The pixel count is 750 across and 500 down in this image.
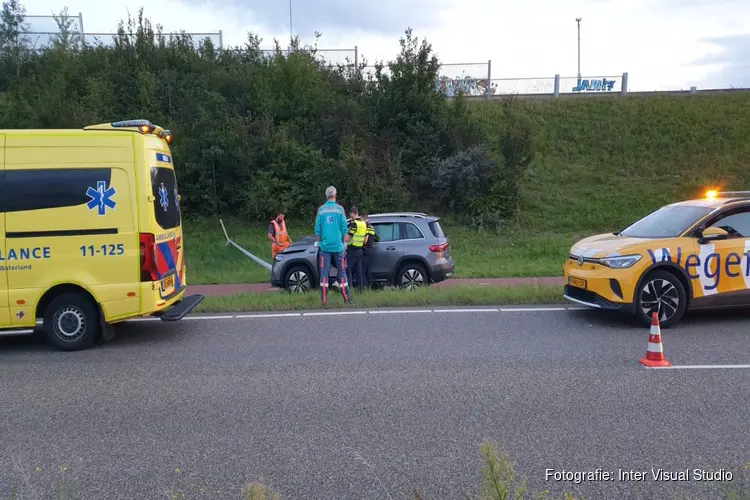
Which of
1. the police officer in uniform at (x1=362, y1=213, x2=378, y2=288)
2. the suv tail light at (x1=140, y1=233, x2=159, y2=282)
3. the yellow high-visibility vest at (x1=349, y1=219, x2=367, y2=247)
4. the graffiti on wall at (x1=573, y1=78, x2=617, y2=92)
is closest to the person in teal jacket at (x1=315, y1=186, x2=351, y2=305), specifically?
the yellow high-visibility vest at (x1=349, y1=219, x2=367, y2=247)

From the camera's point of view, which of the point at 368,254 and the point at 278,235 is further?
the point at 278,235

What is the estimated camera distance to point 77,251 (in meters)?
7.20

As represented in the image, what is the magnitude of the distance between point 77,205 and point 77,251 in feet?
1.82

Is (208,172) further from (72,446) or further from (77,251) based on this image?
(72,446)

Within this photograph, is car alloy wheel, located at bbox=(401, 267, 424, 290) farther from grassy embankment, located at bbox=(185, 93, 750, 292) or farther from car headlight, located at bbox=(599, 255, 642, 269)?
car headlight, located at bbox=(599, 255, 642, 269)

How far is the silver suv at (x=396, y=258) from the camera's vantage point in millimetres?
11828

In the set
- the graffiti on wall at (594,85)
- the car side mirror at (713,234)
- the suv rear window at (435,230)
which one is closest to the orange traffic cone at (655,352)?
the car side mirror at (713,234)

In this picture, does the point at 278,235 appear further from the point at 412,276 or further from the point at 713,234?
the point at 713,234

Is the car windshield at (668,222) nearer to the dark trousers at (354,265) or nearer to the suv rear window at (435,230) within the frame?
the suv rear window at (435,230)

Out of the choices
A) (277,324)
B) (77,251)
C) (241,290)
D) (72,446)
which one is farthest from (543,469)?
(241,290)

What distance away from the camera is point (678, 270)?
26.4 ft

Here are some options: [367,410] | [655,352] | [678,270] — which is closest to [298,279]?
[678,270]

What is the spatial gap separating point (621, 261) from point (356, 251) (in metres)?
4.81

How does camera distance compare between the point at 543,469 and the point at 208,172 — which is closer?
the point at 543,469
